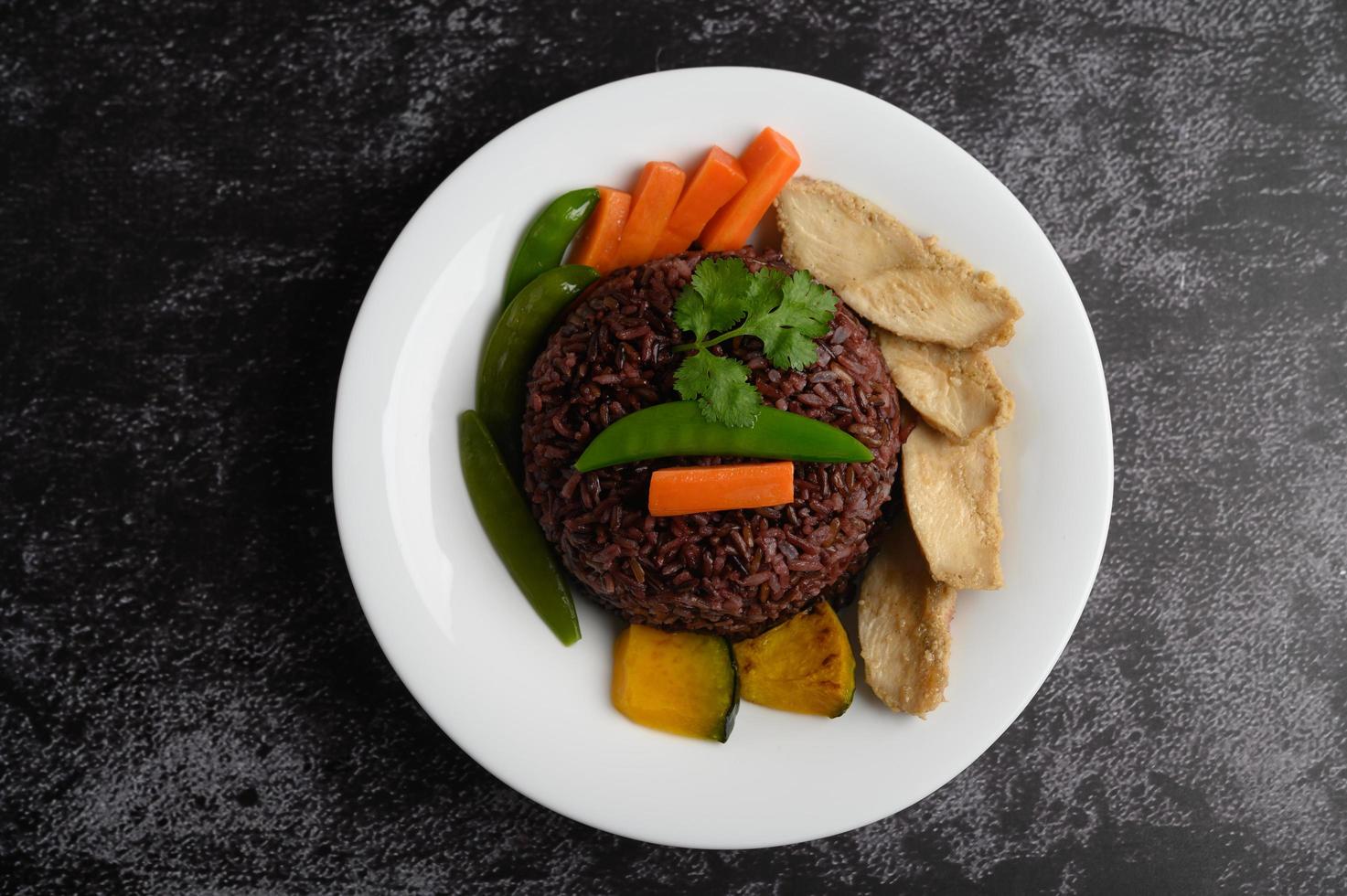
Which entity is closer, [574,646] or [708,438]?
[708,438]

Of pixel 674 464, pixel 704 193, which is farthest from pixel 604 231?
pixel 674 464

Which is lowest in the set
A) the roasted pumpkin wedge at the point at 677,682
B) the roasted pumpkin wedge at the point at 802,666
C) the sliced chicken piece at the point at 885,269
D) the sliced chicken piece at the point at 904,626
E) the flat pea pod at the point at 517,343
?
the roasted pumpkin wedge at the point at 677,682

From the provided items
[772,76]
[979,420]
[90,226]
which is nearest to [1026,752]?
[979,420]

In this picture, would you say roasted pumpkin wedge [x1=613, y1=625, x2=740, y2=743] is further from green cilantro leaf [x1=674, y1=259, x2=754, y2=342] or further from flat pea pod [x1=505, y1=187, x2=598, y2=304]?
flat pea pod [x1=505, y1=187, x2=598, y2=304]

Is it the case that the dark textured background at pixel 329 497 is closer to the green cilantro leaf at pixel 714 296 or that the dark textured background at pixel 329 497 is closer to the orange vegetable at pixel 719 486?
the green cilantro leaf at pixel 714 296

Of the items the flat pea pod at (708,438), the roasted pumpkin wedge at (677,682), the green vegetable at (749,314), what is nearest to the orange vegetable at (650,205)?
the green vegetable at (749,314)

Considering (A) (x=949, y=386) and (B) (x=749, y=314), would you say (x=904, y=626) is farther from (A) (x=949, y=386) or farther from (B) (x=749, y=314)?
(B) (x=749, y=314)

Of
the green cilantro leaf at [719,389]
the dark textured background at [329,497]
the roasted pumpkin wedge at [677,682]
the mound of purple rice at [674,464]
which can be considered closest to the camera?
the green cilantro leaf at [719,389]
